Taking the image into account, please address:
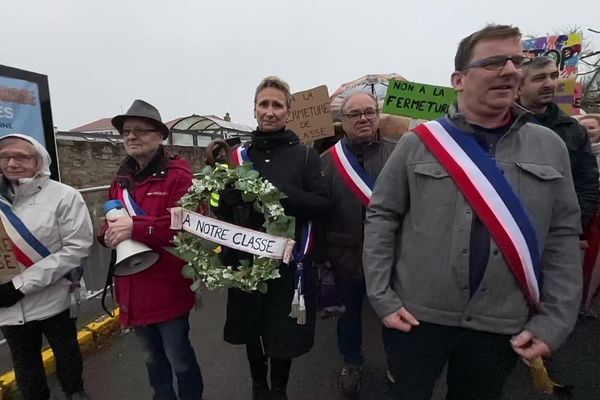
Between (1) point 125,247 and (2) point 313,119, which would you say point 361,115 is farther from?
(2) point 313,119

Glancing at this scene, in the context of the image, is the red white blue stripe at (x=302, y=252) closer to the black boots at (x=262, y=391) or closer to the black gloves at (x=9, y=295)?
the black boots at (x=262, y=391)

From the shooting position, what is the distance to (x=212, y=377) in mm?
3281

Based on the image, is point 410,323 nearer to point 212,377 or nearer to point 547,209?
point 547,209

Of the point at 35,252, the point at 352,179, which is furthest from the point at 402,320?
the point at 35,252

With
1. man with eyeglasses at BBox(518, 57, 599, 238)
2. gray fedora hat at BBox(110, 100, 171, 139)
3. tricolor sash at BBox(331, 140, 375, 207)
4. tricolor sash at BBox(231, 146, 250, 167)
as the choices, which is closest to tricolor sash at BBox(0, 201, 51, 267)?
gray fedora hat at BBox(110, 100, 171, 139)

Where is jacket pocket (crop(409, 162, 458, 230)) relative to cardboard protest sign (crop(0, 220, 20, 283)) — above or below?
above

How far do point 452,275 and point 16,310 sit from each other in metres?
2.42

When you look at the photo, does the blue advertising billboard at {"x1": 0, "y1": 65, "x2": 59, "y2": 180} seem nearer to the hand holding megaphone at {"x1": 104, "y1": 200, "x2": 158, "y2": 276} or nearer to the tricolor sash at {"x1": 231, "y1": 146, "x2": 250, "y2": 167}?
the hand holding megaphone at {"x1": 104, "y1": 200, "x2": 158, "y2": 276}

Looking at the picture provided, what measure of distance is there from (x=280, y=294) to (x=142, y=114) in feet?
4.26

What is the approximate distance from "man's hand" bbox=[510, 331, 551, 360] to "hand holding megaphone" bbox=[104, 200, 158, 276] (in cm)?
183

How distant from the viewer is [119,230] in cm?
209

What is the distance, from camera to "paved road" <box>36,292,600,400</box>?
2.99 m

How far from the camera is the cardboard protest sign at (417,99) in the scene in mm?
3893

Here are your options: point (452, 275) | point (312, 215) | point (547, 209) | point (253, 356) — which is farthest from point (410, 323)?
point (253, 356)
